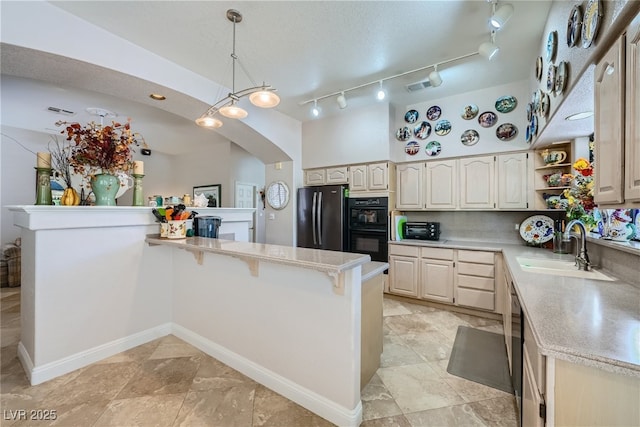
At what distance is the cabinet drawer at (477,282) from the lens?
297 cm

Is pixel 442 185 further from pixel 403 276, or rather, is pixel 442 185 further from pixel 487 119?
pixel 403 276

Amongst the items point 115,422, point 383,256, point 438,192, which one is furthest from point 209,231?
point 438,192

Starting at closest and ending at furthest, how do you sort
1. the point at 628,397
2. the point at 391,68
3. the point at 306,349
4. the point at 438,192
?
the point at 628,397 → the point at 306,349 → the point at 391,68 → the point at 438,192

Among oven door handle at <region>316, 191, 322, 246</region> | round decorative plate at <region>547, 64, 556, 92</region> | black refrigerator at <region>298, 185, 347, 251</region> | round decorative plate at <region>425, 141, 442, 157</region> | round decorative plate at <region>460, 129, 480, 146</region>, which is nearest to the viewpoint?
round decorative plate at <region>547, 64, 556, 92</region>

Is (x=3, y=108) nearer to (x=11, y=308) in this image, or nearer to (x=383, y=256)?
(x=11, y=308)

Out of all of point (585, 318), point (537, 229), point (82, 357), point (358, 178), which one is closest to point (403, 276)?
point (358, 178)

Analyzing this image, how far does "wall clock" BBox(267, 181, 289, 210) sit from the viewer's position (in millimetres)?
4355

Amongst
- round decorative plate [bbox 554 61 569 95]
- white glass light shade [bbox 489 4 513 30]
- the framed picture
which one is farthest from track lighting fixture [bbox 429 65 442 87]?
the framed picture

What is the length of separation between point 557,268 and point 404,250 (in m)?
1.63

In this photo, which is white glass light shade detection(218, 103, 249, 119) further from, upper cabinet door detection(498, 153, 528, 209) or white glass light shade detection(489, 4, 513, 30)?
upper cabinet door detection(498, 153, 528, 209)

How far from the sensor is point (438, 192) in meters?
3.56

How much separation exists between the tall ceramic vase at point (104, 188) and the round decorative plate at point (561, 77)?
3.50 meters

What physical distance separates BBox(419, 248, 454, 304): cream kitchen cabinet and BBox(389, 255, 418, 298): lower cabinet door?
0.30ft

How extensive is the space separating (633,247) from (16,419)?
3.83 metres
